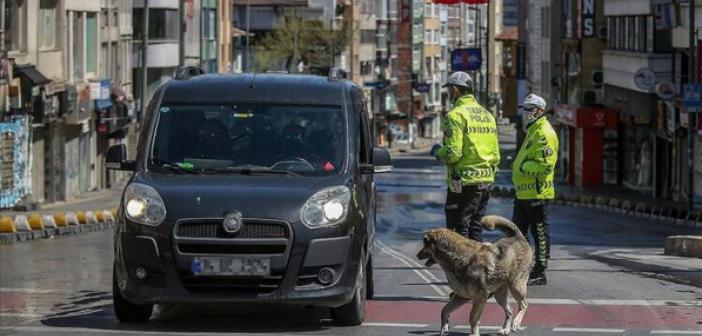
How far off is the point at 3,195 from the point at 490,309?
32297mm

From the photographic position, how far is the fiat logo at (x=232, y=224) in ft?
35.9

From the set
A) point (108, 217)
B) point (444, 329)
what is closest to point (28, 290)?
point (444, 329)

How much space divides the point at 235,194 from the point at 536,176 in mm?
3874

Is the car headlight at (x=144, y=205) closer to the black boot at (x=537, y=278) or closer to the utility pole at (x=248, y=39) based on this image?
the black boot at (x=537, y=278)

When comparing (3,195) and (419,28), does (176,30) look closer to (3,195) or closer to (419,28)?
(3,195)

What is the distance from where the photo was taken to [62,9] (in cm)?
5262

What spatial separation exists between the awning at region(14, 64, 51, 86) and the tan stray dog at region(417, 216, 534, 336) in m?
36.1

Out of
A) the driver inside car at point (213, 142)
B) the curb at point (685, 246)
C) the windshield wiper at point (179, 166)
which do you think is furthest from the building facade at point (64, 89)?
the windshield wiper at point (179, 166)

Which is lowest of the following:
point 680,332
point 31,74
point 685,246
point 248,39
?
point 685,246

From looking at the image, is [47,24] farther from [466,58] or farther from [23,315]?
[23,315]

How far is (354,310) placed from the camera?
11742 millimetres

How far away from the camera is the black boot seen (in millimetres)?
14462

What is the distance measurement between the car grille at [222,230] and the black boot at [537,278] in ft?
13.2

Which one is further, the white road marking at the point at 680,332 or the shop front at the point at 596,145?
the shop front at the point at 596,145
